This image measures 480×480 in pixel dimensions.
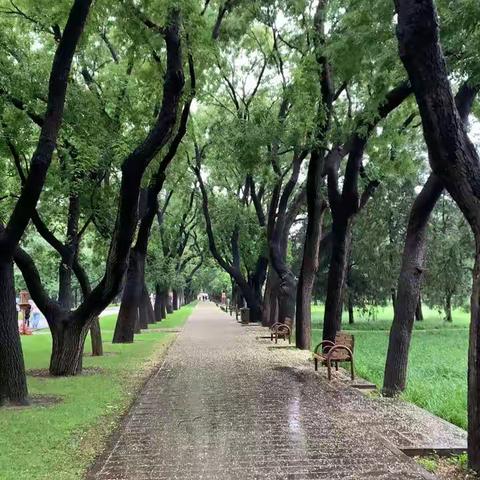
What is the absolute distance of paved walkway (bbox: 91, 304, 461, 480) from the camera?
5949 millimetres

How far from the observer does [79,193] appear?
14117mm

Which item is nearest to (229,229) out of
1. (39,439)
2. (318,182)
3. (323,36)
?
(318,182)

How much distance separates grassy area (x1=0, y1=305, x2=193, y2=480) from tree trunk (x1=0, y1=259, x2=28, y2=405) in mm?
379

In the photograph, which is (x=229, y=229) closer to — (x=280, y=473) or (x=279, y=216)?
(x=279, y=216)

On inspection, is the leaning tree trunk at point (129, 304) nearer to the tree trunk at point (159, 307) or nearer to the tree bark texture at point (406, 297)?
the tree bark texture at point (406, 297)

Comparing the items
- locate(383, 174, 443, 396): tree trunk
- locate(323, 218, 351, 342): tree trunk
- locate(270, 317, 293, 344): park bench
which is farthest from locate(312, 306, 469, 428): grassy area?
locate(270, 317, 293, 344): park bench

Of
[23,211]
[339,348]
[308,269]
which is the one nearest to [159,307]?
[308,269]

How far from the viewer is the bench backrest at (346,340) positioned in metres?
12.0

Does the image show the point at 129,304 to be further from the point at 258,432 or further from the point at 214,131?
the point at 258,432

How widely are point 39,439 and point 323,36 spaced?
985 cm

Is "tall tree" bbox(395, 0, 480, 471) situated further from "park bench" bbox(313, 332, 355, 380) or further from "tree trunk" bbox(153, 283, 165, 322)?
"tree trunk" bbox(153, 283, 165, 322)

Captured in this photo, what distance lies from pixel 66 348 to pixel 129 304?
8.33m

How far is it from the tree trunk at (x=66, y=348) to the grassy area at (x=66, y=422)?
37 centimetres

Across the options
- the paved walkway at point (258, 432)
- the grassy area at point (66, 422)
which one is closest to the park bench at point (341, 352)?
the paved walkway at point (258, 432)
